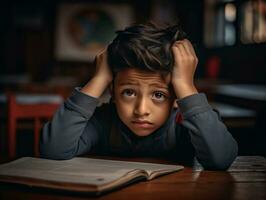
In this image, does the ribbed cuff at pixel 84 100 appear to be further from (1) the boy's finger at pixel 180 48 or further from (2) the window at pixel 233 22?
(2) the window at pixel 233 22

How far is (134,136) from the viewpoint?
4.91 ft

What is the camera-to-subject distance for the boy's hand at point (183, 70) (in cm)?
133

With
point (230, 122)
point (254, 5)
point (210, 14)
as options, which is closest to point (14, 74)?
point (210, 14)

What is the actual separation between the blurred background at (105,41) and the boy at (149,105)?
2.35 meters

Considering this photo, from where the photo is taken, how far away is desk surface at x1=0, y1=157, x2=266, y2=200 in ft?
3.36

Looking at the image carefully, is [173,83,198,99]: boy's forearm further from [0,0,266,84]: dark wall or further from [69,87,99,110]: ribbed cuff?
[0,0,266,84]: dark wall

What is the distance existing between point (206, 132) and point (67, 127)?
0.37 meters

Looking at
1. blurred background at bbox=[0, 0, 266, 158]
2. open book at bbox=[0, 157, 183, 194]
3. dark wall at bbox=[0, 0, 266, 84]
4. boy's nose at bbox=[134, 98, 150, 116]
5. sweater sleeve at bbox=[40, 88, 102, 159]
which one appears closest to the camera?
open book at bbox=[0, 157, 183, 194]

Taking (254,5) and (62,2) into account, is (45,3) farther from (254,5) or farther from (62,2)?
(254,5)

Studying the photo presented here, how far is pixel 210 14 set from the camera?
633 cm

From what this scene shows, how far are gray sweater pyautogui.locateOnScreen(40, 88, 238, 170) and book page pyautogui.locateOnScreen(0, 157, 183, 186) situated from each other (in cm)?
10

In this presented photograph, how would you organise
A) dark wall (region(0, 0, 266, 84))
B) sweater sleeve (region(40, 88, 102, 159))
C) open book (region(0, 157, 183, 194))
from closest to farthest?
open book (region(0, 157, 183, 194))
sweater sleeve (region(40, 88, 102, 159))
dark wall (region(0, 0, 266, 84))

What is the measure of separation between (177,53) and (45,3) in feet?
20.5

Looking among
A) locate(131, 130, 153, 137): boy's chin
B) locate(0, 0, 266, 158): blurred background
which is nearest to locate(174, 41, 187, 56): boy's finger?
locate(131, 130, 153, 137): boy's chin
